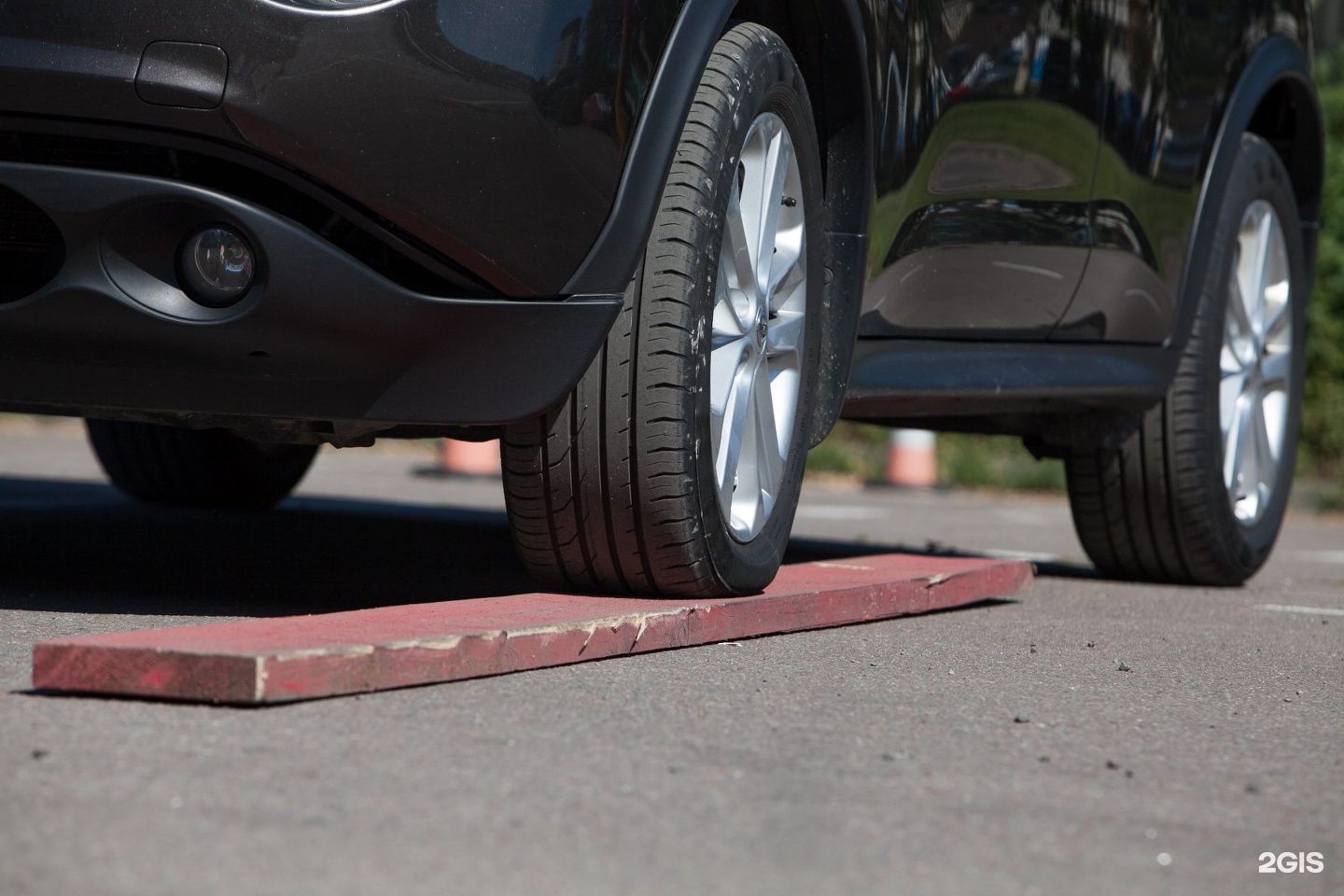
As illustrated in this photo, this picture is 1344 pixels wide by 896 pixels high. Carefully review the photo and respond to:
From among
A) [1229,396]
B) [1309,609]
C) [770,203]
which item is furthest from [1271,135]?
[770,203]

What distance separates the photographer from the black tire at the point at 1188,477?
465cm

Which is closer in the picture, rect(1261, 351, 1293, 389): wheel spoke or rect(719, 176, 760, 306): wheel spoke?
rect(719, 176, 760, 306): wheel spoke

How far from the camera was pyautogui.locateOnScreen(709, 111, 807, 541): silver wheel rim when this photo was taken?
3180 mm

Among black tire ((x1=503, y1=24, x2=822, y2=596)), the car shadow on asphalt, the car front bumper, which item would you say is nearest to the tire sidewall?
black tire ((x1=503, y1=24, x2=822, y2=596))

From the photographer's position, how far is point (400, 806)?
188 centimetres

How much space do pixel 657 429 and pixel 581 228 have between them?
0.34 meters

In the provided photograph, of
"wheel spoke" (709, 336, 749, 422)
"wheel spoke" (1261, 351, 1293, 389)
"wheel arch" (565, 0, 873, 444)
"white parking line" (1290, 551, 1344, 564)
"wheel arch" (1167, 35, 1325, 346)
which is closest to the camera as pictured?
"wheel arch" (565, 0, 873, 444)

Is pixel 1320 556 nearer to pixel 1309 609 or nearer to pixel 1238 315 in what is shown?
pixel 1238 315

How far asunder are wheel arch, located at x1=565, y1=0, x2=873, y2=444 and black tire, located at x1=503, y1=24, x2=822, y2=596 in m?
0.07

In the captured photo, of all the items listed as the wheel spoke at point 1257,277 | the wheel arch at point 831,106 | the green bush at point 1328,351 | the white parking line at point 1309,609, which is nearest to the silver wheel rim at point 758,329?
the wheel arch at point 831,106

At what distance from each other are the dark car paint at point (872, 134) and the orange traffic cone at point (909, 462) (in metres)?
4.94

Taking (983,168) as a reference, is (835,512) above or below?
below

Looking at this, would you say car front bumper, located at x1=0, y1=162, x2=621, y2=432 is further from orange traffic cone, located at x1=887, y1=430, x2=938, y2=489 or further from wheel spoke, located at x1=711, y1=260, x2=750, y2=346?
orange traffic cone, located at x1=887, y1=430, x2=938, y2=489

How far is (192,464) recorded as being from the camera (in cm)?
541
